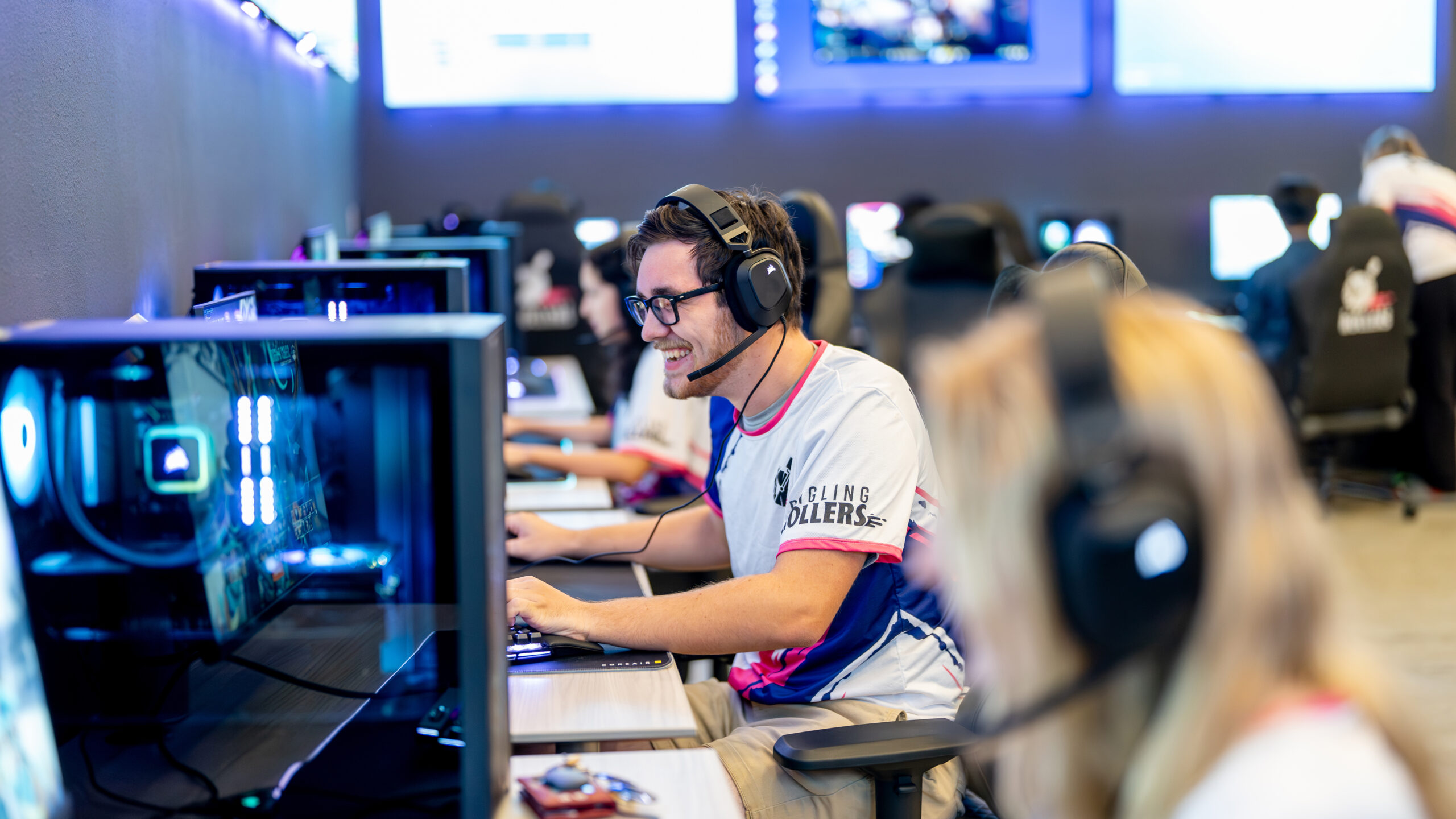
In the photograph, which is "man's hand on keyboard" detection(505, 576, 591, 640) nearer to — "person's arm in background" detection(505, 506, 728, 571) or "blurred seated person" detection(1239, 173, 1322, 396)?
"person's arm in background" detection(505, 506, 728, 571)

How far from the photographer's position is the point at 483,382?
2.98ft

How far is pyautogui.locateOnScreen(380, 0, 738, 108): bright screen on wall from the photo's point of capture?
5066 mm

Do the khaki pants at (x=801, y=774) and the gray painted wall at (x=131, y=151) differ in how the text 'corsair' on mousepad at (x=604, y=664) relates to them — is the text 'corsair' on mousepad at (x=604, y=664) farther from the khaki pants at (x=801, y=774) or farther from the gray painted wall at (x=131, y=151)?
the gray painted wall at (x=131, y=151)

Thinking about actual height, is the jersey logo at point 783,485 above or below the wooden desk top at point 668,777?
above

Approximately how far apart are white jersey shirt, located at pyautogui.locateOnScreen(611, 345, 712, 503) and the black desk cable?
604mm

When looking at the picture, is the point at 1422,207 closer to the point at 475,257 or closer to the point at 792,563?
the point at 475,257

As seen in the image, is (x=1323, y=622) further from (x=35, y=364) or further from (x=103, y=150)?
(x=103, y=150)

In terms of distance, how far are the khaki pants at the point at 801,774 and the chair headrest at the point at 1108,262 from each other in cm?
59

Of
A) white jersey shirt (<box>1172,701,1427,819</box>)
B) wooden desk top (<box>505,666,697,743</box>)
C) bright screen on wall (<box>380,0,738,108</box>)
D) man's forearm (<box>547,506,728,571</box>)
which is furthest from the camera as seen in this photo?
bright screen on wall (<box>380,0,738,108</box>)

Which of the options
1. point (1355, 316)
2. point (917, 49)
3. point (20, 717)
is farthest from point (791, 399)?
point (917, 49)

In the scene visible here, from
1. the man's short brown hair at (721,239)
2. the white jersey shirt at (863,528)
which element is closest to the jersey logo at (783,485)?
the white jersey shirt at (863,528)

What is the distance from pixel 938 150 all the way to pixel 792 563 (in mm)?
4450

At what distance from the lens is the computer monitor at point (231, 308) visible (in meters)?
1.45

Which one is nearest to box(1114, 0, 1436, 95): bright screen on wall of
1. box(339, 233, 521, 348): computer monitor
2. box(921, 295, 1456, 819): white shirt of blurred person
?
box(339, 233, 521, 348): computer monitor
